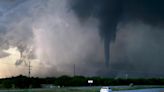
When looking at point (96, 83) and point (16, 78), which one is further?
point (96, 83)

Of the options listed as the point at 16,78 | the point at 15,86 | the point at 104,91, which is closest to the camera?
the point at 104,91

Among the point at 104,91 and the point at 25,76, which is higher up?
the point at 25,76

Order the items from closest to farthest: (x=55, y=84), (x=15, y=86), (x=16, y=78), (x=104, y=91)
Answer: (x=104, y=91), (x=15, y=86), (x=16, y=78), (x=55, y=84)

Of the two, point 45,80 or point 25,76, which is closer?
point 25,76

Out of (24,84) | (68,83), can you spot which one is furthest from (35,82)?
(68,83)

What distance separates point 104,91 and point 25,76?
346 feet

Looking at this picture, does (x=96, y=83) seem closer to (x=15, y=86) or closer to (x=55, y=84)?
(x=55, y=84)

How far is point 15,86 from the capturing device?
6344 inches

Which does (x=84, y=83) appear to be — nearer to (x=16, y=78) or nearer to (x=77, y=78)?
(x=77, y=78)

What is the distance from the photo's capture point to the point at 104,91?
80438mm

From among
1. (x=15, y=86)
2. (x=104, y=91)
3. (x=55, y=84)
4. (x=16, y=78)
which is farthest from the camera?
(x=55, y=84)

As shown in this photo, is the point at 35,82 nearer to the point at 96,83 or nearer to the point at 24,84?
the point at 24,84

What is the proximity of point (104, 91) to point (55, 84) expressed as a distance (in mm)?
108418

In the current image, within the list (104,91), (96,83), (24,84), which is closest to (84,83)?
(96,83)
